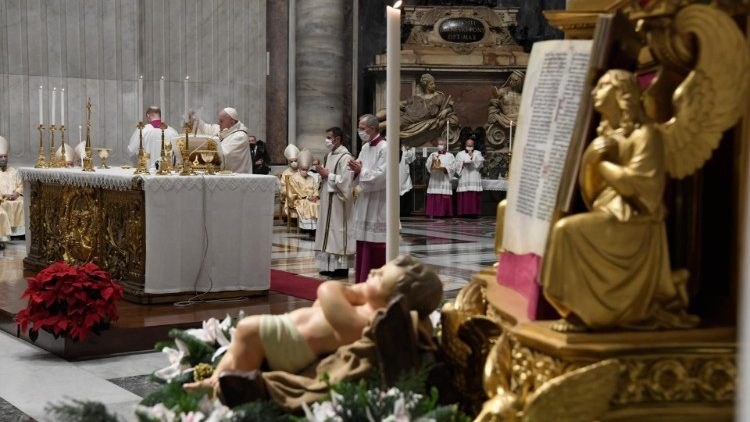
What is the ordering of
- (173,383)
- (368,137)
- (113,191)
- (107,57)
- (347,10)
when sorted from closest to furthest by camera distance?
1. (173,383)
2. (113,191)
3. (368,137)
4. (107,57)
5. (347,10)

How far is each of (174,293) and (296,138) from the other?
1246 centimetres

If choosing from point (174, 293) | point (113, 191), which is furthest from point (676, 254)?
point (113, 191)

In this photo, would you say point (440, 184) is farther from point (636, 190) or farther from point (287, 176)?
point (636, 190)

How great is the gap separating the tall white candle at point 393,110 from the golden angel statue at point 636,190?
0.72 meters

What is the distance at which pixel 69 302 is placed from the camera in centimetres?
625

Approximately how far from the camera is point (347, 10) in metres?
22.2

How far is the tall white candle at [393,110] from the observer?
256 cm

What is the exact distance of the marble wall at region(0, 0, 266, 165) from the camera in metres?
16.6

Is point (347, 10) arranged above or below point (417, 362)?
above

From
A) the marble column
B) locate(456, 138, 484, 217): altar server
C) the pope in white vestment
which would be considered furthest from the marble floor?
locate(456, 138, 484, 217): altar server

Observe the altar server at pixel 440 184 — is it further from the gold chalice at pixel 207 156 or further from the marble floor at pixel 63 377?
the gold chalice at pixel 207 156

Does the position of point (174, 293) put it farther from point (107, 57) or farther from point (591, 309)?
point (107, 57)

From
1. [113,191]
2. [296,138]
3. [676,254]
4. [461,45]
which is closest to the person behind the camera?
[676,254]

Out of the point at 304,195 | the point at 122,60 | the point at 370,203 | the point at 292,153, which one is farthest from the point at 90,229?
the point at 122,60
